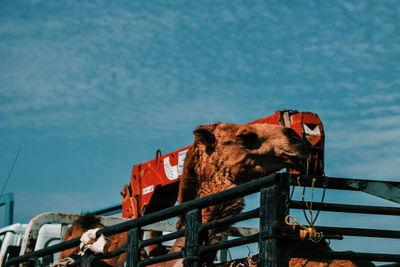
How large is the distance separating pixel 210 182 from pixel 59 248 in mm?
1501

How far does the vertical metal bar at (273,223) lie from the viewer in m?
3.33

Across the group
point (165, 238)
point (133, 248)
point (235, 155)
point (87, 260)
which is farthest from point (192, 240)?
point (235, 155)

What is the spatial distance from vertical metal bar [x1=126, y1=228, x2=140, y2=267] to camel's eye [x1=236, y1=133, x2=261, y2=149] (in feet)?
6.02

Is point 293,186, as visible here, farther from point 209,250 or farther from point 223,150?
point 223,150

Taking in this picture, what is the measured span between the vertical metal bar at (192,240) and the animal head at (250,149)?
2.16m

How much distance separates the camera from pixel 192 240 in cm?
415

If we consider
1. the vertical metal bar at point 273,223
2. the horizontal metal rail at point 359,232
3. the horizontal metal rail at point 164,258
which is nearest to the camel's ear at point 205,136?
the horizontal metal rail at point 164,258

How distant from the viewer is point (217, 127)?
21.8 ft

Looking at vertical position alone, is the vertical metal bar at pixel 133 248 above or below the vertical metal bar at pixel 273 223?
above

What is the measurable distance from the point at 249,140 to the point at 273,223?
308 cm

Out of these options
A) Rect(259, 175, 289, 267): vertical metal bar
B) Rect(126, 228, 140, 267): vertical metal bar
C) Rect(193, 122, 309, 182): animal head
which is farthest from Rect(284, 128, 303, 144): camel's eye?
Rect(259, 175, 289, 267): vertical metal bar

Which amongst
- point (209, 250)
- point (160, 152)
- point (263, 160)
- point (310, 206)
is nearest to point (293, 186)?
point (310, 206)

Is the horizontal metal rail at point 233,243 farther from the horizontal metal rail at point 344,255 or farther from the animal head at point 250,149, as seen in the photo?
the animal head at point 250,149

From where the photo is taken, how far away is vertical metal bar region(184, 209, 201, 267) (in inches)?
161
